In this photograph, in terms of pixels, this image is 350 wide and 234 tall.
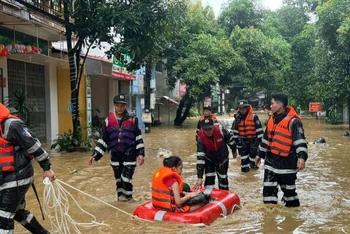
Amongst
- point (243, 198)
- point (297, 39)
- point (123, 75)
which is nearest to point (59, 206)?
point (243, 198)

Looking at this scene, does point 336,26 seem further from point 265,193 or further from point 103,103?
point 265,193

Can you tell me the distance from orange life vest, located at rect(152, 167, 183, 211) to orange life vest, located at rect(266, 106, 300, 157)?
1501 millimetres

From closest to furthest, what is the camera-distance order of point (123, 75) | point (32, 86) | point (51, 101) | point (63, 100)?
point (32, 86) → point (51, 101) → point (63, 100) → point (123, 75)

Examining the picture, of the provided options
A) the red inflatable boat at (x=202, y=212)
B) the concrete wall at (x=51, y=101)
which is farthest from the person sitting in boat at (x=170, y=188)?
the concrete wall at (x=51, y=101)

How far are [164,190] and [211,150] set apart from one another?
165 cm

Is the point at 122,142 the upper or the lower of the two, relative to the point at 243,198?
upper

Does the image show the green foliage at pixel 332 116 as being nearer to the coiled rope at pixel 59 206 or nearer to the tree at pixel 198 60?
the tree at pixel 198 60

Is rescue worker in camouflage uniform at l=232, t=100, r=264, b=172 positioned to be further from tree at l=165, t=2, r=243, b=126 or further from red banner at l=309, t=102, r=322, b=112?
red banner at l=309, t=102, r=322, b=112

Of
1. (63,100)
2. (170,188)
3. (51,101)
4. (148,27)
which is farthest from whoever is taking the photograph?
(63,100)

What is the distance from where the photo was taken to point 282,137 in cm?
615

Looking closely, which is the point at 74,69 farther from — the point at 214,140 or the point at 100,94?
the point at 100,94

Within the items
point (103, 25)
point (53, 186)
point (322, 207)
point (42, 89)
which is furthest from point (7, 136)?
point (42, 89)

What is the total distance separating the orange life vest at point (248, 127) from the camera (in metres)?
10.1

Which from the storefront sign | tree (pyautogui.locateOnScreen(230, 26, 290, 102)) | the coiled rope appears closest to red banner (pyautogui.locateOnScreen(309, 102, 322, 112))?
tree (pyautogui.locateOnScreen(230, 26, 290, 102))
